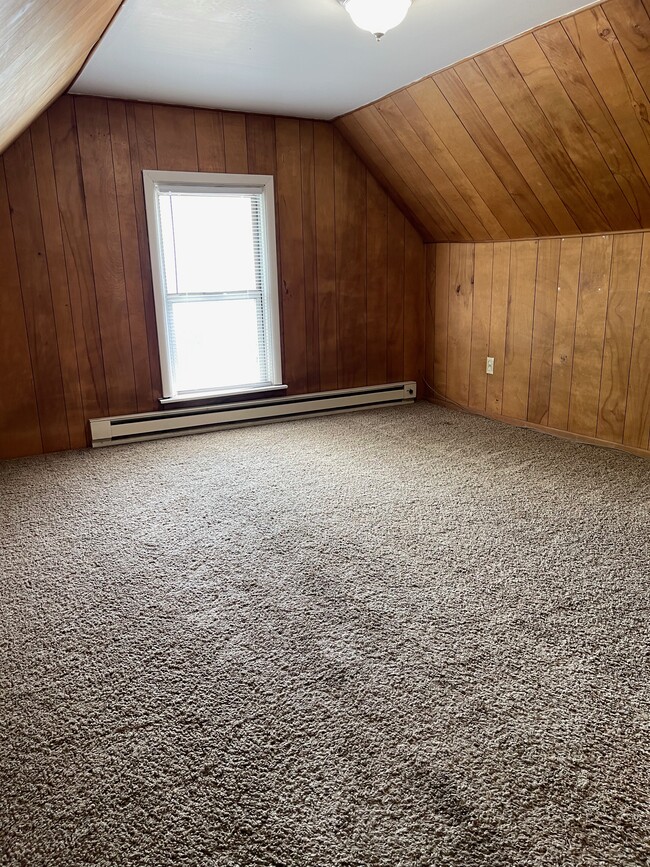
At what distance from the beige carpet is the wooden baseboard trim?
30 cm

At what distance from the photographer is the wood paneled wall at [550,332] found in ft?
11.1

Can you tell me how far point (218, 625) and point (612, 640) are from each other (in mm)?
1184

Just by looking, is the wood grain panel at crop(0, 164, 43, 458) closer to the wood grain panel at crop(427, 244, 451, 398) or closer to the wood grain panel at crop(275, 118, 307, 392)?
the wood grain panel at crop(275, 118, 307, 392)

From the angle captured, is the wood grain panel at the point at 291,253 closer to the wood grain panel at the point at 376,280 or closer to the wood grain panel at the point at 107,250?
the wood grain panel at the point at 376,280

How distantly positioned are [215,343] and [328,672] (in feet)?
9.37

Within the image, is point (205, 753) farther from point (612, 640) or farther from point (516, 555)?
point (516, 555)

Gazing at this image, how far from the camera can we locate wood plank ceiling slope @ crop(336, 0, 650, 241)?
259 centimetres

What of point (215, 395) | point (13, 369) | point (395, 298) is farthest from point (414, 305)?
point (13, 369)

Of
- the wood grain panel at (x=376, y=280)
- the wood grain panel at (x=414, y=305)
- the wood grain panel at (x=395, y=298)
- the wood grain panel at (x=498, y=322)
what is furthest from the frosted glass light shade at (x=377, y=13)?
the wood grain panel at (x=414, y=305)

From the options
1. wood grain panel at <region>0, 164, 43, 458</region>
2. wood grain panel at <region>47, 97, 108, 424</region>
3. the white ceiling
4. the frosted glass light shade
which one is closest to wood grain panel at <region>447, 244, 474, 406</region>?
the white ceiling

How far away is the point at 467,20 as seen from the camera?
2.60 m

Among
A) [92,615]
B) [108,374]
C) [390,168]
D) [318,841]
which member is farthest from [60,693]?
[390,168]

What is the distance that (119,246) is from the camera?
3.76 metres

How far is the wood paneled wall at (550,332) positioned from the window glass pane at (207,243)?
145 cm
